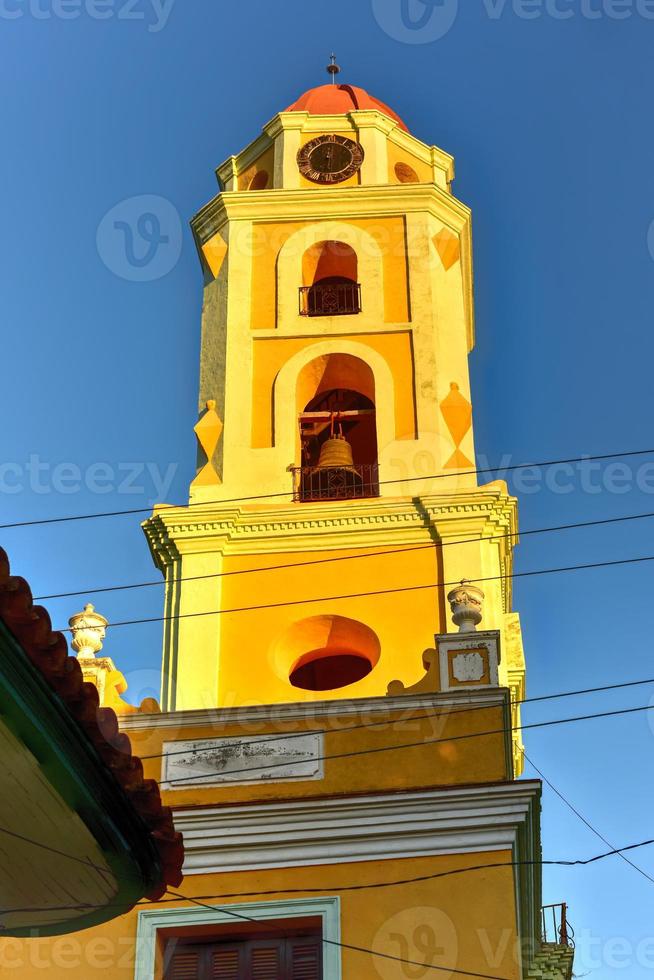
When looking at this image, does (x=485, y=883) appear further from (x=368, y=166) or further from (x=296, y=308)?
(x=368, y=166)

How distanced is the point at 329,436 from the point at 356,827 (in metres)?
7.64

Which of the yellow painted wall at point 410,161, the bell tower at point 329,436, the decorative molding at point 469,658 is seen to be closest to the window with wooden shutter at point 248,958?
the decorative molding at point 469,658

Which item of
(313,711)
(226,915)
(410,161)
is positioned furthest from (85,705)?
(410,161)

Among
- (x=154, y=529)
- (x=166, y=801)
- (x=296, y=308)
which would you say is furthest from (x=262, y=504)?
(x=166, y=801)

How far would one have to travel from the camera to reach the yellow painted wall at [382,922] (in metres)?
14.6

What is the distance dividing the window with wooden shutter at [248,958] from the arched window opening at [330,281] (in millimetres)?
9809

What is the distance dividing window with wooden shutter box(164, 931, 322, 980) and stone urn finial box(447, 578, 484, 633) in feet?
10.7

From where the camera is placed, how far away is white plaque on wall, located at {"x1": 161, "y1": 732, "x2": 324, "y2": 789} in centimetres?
1606

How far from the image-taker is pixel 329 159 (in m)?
24.8

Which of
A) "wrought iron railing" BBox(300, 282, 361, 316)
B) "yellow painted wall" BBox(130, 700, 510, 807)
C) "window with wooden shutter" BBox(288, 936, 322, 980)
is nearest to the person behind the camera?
"window with wooden shutter" BBox(288, 936, 322, 980)

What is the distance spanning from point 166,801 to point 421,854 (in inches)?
87.0

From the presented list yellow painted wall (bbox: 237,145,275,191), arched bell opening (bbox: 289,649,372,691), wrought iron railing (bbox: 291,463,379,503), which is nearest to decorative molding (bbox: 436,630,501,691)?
arched bell opening (bbox: 289,649,372,691)

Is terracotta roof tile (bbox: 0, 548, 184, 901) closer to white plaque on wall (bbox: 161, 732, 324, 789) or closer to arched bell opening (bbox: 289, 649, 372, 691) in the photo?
white plaque on wall (bbox: 161, 732, 324, 789)

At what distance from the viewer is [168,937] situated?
49.9 ft
